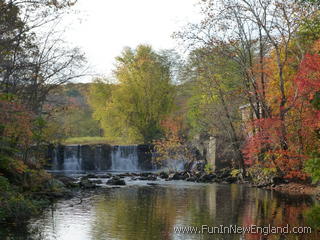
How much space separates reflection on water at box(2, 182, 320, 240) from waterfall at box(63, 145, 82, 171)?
55.6 feet

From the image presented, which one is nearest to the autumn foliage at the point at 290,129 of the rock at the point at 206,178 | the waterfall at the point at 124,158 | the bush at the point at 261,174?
the bush at the point at 261,174

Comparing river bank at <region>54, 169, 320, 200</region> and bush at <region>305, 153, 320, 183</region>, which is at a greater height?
bush at <region>305, 153, 320, 183</region>

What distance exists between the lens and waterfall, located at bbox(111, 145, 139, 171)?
4125cm

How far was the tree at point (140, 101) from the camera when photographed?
46.4 metres

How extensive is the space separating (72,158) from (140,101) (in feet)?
31.5

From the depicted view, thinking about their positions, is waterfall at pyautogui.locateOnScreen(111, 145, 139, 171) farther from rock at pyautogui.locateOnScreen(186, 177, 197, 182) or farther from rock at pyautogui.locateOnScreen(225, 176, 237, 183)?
rock at pyautogui.locateOnScreen(225, 176, 237, 183)

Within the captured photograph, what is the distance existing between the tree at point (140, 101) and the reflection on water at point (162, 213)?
22.7 meters

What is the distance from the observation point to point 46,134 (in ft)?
67.7

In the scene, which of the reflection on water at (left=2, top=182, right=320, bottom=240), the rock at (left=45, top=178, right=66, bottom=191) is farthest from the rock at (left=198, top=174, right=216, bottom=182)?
the rock at (left=45, top=178, right=66, bottom=191)

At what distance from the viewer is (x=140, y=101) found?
153ft

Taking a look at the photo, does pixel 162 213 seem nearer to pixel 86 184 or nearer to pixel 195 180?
pixel 86 184

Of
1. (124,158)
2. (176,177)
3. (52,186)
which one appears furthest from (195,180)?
(124,158)

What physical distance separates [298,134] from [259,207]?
6.55 metres

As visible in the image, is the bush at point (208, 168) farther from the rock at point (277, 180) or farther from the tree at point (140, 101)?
the tree at point (140, 101)
